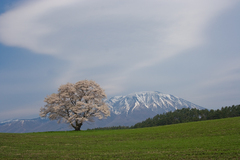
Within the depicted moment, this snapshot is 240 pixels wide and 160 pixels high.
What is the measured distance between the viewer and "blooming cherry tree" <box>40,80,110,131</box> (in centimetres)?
5872

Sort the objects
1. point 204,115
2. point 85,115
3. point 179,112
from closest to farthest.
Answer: point 85,115 < point 204,115 < point 179,112

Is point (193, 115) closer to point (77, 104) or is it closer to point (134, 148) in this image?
point (77, 104)

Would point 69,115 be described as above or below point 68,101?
below

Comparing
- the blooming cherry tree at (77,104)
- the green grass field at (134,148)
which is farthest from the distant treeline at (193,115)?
the green grass field at (134,148)

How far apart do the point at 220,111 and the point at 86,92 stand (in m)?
72.3

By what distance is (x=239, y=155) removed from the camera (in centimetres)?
1548

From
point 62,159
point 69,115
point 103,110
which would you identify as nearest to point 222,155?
point 62,159

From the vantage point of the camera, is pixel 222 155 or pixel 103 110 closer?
pixel 222 155

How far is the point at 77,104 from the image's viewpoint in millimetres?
58562

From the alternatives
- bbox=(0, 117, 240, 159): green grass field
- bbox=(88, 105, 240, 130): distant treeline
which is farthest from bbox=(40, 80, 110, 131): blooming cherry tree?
bbox=(88, 105, 240, 130): distant treeline

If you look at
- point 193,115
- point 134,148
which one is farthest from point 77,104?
point 193,115

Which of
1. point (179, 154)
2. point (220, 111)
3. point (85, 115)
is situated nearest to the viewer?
point (179, 154)

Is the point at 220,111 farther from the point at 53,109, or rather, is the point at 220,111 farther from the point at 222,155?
the point at 222,155

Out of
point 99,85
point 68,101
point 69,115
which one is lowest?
point 69,115
